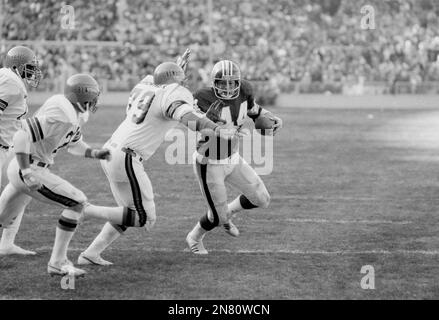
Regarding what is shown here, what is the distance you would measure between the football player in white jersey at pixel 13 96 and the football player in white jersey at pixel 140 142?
80 cm

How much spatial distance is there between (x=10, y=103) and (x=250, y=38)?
74.3 ft

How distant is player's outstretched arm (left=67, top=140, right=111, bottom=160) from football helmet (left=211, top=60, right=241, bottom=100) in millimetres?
1232

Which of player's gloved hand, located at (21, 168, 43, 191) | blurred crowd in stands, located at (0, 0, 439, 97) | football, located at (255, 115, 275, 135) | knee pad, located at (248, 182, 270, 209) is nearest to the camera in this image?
player's gloved hand, located at (21, 168, 43, 191)

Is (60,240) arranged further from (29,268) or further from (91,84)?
(91,84)

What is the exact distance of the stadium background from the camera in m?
5.93

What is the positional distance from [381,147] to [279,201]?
6.07 m

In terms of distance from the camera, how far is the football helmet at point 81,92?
19.1 ft

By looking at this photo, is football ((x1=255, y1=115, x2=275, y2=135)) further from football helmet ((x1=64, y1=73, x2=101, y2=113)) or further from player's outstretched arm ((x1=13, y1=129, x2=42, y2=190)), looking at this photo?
player's outstretched arm ((x1=13, y1=129, x2=42, y2=190))

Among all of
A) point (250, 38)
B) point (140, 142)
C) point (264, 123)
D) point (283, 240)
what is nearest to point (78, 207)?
point (140, 142)

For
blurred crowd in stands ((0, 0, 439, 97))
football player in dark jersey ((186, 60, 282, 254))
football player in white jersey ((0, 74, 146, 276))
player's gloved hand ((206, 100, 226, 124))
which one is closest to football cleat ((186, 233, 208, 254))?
football player in dark jersey ((186, 60, 282, 254))

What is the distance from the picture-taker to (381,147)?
588 inches

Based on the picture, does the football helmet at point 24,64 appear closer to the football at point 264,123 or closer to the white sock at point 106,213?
the white sock at point 106,213

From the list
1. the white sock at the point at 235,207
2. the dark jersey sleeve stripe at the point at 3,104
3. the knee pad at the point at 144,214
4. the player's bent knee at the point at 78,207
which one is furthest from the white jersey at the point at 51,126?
the white sock at the point at 235,207
